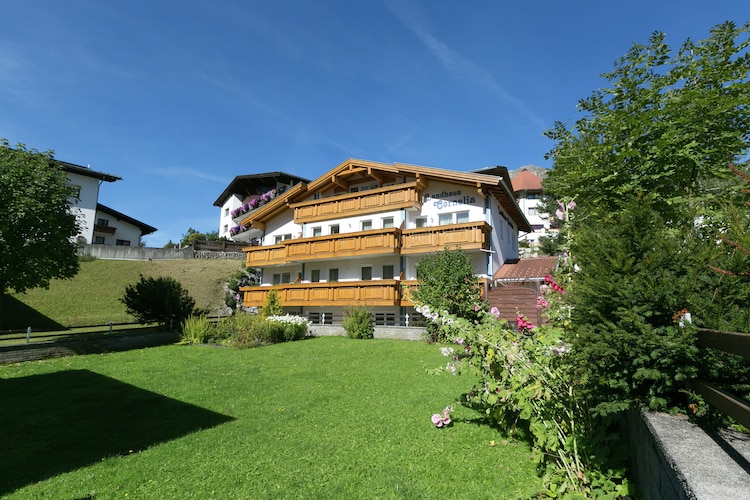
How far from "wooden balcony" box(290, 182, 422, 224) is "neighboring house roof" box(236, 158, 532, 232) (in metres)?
0.97

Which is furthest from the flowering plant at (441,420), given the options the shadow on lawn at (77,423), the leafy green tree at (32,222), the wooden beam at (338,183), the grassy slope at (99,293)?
the wooden beam at (338,183)

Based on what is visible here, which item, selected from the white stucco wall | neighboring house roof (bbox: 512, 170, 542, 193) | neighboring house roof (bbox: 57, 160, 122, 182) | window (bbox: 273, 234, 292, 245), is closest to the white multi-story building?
window (bbox: 273, 234, 292, 245)

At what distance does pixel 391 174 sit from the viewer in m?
24.6

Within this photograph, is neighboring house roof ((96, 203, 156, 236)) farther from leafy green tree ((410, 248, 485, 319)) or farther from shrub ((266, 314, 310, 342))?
leafy green tree ((410, 248, 485, 319))

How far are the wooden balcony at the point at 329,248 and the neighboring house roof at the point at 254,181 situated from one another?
75.7 ft

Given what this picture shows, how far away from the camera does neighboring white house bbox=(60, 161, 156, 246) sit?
4419 cm

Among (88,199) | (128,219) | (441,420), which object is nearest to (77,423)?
(441,420)

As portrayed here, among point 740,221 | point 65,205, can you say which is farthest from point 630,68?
point 65,205

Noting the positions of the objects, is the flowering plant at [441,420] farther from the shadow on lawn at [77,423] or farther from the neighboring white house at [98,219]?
the neighboring white house at [98,219]

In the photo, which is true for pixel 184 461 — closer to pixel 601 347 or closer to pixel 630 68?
pixel 601 347

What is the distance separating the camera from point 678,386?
3010mm

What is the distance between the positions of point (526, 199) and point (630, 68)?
6137 cm

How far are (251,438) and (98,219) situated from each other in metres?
55.7

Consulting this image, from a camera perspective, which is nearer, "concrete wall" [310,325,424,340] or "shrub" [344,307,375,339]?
"concrete wall" [310,325,424,340]
